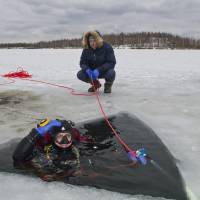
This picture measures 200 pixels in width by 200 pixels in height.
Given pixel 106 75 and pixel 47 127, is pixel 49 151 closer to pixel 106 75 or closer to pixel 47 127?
pixel 47 127

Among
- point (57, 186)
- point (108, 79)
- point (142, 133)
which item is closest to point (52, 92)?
point (108, 79)

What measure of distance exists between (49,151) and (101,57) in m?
3.37

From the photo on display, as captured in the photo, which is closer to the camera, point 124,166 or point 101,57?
point 124,166

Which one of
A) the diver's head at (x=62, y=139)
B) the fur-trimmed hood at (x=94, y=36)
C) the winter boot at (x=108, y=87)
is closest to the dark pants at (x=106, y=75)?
the winter boot at (x=108, y=87)

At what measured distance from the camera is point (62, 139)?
2.73 metres

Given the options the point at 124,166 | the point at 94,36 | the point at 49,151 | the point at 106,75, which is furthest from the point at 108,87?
the point at 124,166

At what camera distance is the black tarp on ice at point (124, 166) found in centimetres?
231

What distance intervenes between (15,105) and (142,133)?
2.44 m

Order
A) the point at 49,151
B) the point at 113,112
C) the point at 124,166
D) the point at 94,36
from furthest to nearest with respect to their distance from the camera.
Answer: the point at 94,36, the point at 113,112, the point at 49,151, the point at 124,166

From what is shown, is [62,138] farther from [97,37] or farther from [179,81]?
[179,81]

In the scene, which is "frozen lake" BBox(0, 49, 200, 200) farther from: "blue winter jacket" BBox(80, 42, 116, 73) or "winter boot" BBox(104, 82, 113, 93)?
"blue winter jacket" BBox(80, 42, 116, 73)

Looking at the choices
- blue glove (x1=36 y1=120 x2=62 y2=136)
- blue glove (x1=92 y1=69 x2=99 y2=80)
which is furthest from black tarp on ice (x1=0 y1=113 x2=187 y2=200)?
blue glove (x1=92 y1=69 x2=99 y2=80)

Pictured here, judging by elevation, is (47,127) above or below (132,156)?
above

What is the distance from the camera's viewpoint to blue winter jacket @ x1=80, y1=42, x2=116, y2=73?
5845mm
